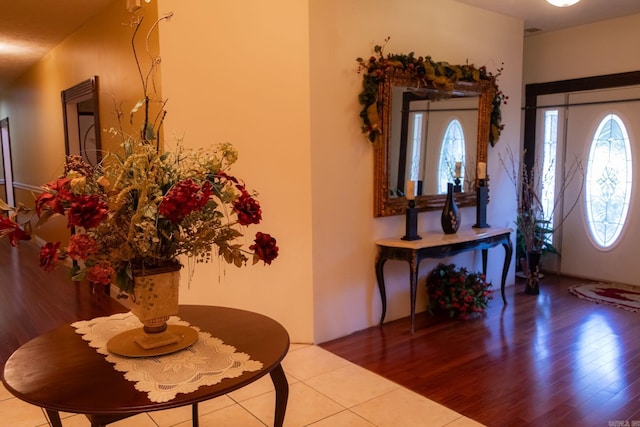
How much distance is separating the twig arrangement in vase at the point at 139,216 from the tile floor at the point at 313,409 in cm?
116

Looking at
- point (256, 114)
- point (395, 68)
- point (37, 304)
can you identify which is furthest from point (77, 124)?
point (395, 68)

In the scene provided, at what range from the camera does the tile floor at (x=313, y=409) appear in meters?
2.58

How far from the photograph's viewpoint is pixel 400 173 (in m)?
4.03

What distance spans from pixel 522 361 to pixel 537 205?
2688mm

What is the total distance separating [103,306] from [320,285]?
85.3 inches

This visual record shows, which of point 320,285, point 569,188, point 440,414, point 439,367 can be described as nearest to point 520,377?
point 439,367

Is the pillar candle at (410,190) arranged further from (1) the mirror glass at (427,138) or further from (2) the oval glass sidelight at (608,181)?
(2) the oval glass sidelight at (608,181)

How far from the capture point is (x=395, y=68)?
381 cm

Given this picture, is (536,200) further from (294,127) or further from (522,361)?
(294,127)

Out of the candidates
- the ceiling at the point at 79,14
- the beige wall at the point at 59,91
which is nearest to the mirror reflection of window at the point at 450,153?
the ceiling at the point at 79,14

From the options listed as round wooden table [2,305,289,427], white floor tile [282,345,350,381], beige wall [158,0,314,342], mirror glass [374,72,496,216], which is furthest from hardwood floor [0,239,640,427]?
round wooden table [2,305,289,427]

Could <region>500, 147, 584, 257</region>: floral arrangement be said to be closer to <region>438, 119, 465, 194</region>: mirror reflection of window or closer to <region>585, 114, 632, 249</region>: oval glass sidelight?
<region>585, 114, 632, 249</region>: oval glass sidelight

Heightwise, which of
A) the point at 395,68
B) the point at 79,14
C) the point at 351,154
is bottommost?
the point at 351,154

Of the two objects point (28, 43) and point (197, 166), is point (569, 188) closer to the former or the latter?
point (197, 166)
